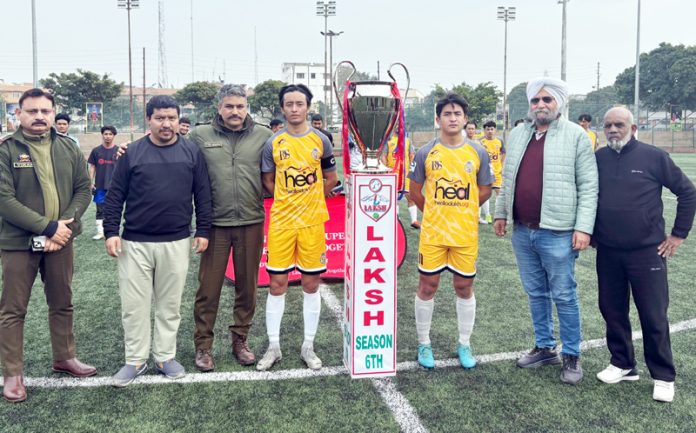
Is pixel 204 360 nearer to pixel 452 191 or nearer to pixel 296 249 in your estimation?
pixel 296 249

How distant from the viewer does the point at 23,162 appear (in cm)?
314

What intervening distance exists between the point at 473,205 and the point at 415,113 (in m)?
43.4

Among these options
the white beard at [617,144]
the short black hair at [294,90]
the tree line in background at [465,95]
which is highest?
the tree line in background at [465,95]

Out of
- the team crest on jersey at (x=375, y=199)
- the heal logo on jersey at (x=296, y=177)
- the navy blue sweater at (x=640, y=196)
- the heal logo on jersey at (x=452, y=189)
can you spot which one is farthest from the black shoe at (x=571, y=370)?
the heal logo on jersey at (x=296, y=177)

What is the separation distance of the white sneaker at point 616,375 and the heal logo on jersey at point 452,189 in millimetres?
1398

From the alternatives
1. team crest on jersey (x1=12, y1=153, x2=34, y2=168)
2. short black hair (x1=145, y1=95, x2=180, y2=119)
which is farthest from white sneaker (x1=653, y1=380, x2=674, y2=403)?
team crest on jersey (x1=12, y1=153, x2=34, y2=168)

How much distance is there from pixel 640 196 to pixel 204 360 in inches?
114

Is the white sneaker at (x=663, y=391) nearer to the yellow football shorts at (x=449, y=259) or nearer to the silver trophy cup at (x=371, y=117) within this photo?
the yellow football shorts at (x=449, y=259)

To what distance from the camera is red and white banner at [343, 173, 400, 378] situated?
3176 mm

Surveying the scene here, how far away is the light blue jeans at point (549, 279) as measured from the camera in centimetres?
336

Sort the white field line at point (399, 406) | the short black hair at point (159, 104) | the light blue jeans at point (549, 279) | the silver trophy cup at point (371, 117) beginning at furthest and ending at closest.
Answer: the light blue jeans at point (549, 279) → the short black hair at point (159, 104) → the silver trophy cup at point (371, 117) → the white field line at point (399, 406)

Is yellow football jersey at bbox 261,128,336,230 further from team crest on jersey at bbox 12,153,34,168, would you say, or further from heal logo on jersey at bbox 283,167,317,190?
team crest on jersey at bbox 12,153,34,168

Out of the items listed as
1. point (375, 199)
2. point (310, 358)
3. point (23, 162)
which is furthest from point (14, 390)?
point (375, 199)

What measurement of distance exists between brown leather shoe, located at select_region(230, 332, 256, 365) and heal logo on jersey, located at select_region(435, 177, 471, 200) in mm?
1675
